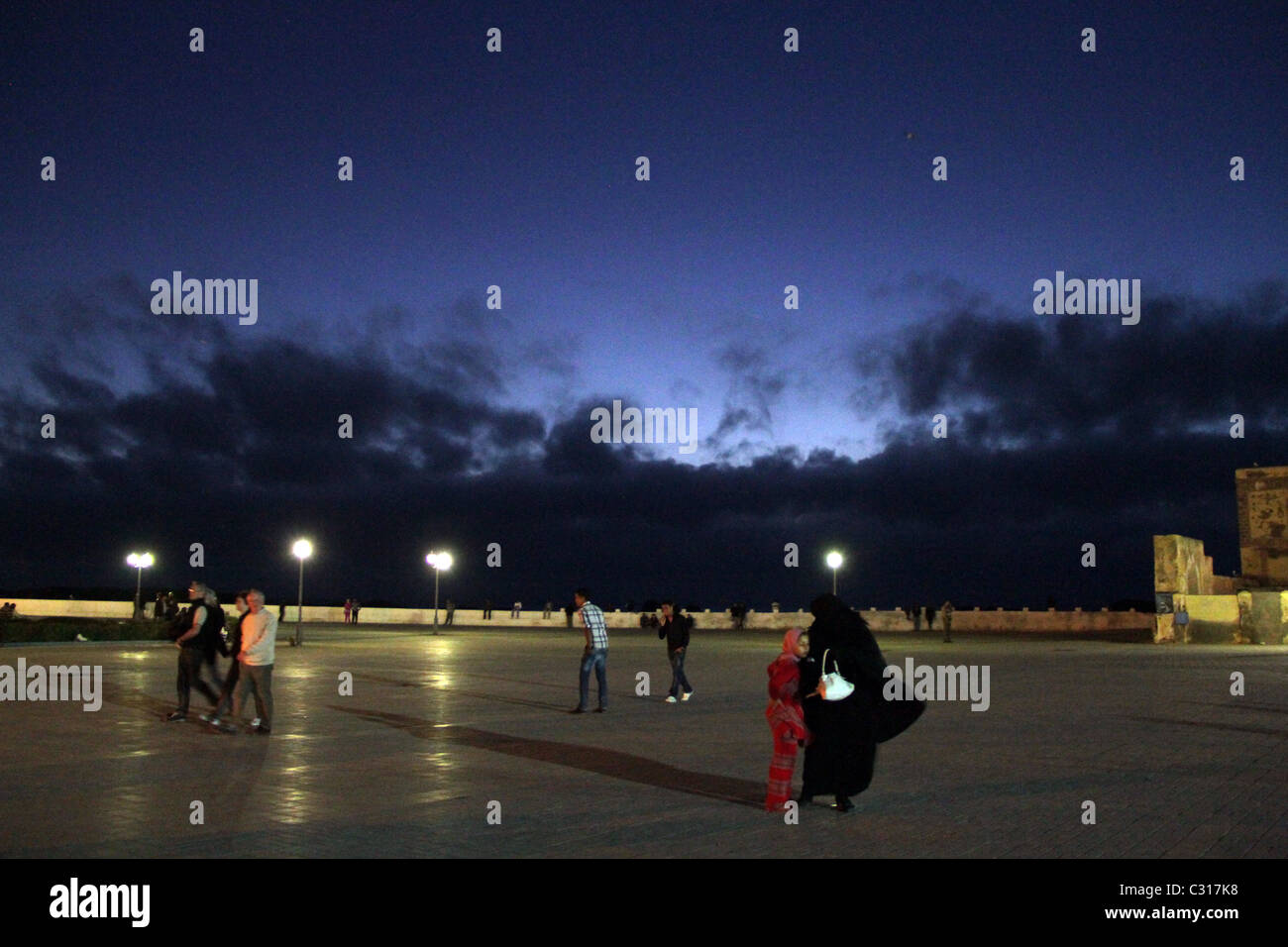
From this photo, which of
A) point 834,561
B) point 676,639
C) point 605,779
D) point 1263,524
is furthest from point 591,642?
point 1263,524

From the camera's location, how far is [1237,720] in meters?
14.4

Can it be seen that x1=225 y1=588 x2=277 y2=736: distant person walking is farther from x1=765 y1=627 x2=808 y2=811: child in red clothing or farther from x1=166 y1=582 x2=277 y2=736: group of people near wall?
x1=765 y1=627 x2=808 y2=811: child in red clothing

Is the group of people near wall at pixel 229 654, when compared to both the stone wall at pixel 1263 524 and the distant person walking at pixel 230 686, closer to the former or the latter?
the distant person walking at pixel 230 686

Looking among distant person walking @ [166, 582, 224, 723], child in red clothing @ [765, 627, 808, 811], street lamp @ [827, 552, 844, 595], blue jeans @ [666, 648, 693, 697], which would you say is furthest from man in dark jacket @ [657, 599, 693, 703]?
street lamp @ [827, 552, 844, 595]

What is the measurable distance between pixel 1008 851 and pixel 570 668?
1831cm

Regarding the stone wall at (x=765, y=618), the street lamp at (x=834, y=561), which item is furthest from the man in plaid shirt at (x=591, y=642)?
the stone wall at (x=765, y=618)

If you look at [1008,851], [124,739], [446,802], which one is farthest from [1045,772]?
[124,739]

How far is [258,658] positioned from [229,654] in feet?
4.46

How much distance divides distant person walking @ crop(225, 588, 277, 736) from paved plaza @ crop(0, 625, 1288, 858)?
45 centimetres

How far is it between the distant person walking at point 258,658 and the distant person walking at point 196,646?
975 mm

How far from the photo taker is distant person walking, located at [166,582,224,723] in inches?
524

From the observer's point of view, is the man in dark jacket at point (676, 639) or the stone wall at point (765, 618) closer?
the man in dark jacket at point (676, 639)

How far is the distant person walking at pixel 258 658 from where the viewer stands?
12438mm
